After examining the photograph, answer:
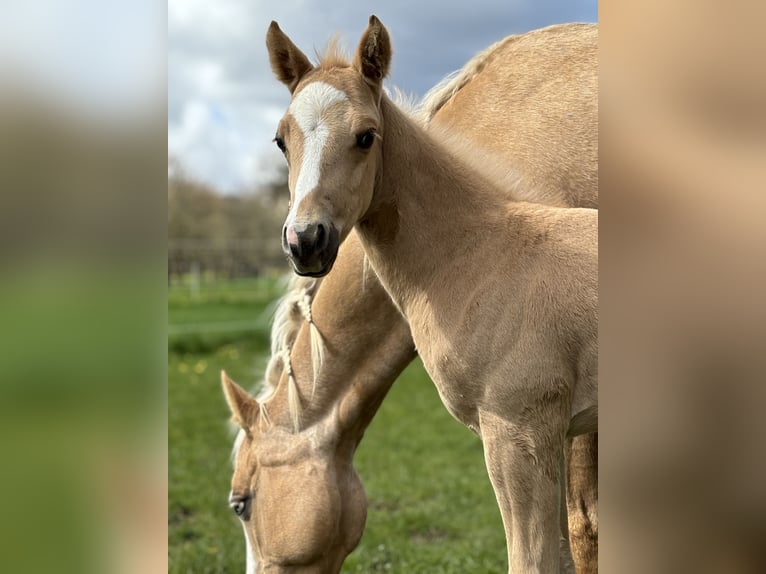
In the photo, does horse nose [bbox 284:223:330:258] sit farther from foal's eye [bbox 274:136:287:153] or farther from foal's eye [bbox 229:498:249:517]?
foal's eye [bbox 229:498:249:517]

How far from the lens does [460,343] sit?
129 cm

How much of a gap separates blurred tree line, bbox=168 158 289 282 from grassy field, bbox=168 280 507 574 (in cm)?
147

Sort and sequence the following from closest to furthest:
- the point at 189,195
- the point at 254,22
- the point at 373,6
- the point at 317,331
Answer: the point at 373,6
the point at 254,22
the point at 317,331
the point at 189,195

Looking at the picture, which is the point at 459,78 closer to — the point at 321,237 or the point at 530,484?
the point at 321,237

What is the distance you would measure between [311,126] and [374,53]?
19 centimetres

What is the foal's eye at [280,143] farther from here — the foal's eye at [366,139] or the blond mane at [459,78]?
the blond mane at [459,78]

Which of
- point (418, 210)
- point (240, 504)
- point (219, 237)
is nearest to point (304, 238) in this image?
point (418, 210)

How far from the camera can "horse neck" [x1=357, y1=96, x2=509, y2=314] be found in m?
1.39

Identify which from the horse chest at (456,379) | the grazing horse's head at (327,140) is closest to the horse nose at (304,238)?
the grazing horse's head at (327,140)

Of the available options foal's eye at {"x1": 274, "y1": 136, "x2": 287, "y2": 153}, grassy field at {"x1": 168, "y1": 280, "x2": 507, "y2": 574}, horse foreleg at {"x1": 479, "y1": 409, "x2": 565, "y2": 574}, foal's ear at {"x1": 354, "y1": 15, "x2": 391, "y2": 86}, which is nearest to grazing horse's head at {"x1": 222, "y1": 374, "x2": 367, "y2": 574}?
grassy field at {"x1": 168, "y1": 280, "x2": 507, "y2": 574}
